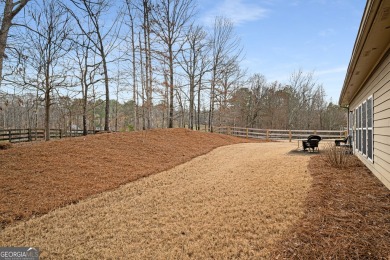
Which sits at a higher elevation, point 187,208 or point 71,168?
point 71,168

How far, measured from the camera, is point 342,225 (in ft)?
10.3

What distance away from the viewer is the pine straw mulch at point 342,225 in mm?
2602

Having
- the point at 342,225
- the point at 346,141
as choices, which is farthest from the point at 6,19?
the point at 346,141

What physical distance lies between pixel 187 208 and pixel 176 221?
0.62 meters

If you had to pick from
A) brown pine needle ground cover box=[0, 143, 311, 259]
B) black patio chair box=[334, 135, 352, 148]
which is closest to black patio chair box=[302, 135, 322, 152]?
black patio chair box=[334, 135, 352, 148]

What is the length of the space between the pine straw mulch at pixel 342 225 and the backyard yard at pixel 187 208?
0.04 ft

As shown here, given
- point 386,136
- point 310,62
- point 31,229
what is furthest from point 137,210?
point 310,62

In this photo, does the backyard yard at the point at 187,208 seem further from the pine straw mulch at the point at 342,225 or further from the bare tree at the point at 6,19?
the bare tree at the point at 6,19

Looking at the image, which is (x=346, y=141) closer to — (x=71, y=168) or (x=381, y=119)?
(x=381, y=119)

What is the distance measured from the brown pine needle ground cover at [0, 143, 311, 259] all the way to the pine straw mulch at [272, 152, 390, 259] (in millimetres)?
260

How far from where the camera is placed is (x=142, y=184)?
264 inches

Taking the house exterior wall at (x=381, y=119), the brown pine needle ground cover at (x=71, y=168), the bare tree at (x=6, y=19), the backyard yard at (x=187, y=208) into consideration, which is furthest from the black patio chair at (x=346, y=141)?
the bare tree at (x=6, y=19)

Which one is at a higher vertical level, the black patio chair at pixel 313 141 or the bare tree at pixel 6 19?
the bare tree at pixel 6 19

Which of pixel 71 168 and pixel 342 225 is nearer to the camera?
pixel 342 225
